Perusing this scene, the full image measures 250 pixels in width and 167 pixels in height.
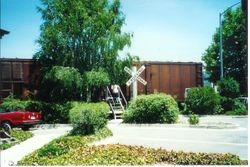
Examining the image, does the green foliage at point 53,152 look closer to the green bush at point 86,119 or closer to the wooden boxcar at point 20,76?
the green bush at point 86,119

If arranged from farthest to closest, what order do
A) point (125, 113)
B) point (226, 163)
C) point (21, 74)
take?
1. point (21, 74)
2. point (125, 113)
3. point (226, 163)

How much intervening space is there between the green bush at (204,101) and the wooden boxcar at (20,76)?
820 cm

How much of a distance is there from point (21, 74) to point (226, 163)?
610 inches

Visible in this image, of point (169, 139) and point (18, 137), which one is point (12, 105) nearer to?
point (18, 137)

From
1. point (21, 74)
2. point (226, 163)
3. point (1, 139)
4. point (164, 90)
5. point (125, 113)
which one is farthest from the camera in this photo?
point (164, 90)

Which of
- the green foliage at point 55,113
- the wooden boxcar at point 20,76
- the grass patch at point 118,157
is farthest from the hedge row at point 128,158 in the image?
the wooden boxcar at point 20,76

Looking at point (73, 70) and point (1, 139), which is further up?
point (73, 70)

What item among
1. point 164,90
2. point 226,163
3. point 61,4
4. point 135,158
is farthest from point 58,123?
point 226,163

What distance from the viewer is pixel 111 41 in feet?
66.0

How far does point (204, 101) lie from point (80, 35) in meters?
7.33

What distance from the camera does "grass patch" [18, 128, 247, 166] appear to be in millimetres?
8953

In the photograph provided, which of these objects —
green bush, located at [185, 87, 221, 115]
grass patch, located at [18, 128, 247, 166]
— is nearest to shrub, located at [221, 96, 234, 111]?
green bush, located at [185, 87, 221, 115]

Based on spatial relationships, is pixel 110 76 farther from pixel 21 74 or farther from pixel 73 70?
pixel 21 74

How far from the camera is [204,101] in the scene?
22234mm
